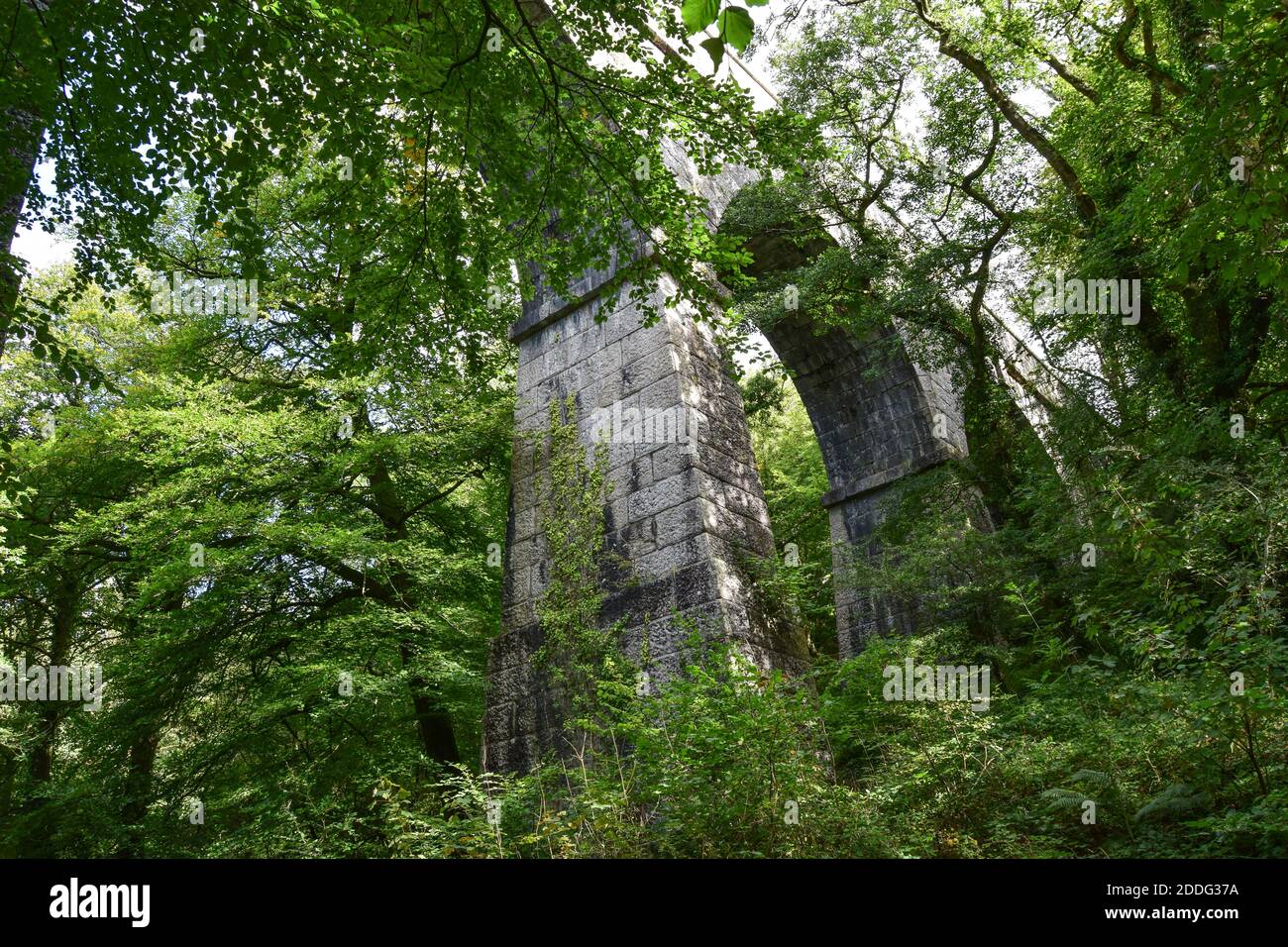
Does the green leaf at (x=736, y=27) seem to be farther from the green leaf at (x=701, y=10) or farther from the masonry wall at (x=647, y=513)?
the masonry wall at (x=647, y=513)

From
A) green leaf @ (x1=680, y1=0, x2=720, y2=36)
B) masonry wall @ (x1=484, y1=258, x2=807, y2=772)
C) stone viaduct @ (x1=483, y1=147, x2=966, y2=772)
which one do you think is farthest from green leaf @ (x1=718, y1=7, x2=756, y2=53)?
masonry wall @ (x1=484, y1=258, x2=807, y2=772)

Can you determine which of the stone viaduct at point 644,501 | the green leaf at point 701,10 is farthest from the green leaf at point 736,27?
the stone viaduct at point 644,501

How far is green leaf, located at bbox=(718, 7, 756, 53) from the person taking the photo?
4.80 feet

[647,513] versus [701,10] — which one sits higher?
[701,10]

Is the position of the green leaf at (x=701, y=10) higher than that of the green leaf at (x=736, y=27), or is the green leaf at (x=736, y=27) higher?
the green leaf at (x=701, y=10)

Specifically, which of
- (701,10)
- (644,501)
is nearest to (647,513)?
(644,501)

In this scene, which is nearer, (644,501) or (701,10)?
(701,10)

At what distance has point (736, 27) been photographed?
1.49 m

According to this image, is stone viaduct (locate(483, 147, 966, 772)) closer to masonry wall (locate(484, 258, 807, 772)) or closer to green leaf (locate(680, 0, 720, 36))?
masonry wall (locate(484, 258, 807, 772))

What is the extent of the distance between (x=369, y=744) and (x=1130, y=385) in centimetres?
780

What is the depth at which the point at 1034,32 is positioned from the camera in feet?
26.0

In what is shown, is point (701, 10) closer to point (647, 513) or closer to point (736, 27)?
point (736, 27)

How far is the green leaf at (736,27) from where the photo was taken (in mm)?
1463
